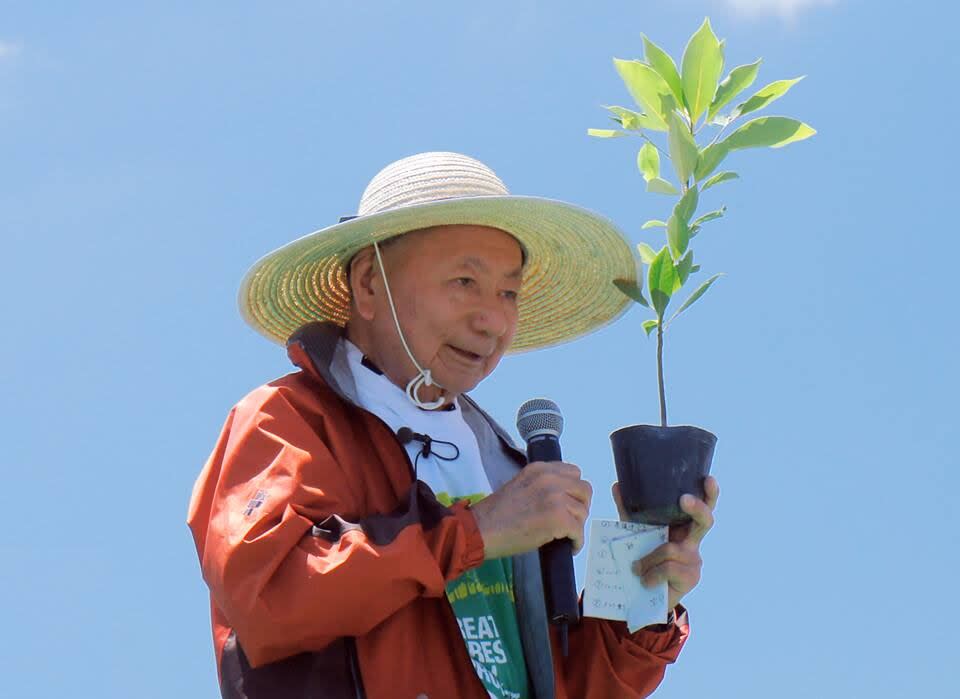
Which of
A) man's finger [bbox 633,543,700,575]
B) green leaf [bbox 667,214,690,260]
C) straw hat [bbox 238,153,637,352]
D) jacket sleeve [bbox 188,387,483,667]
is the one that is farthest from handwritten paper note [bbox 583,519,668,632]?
straw hat [bbox 238,153,637,352]

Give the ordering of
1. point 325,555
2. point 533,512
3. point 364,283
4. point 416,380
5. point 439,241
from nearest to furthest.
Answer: point 325,555 → point 533,512 → point 416,380 → point 439,241 → point 364,283

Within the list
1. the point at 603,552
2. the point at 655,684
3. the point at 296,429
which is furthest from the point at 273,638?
the point at 655,684

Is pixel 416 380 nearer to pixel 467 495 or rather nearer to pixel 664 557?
pixel 467 495

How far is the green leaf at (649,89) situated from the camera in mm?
5039

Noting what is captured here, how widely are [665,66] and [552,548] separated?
1.63 metres

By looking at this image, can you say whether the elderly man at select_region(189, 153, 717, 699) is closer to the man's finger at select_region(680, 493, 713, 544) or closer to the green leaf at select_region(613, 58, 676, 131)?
the man's finger at select_region(680, 493, 713, 544)

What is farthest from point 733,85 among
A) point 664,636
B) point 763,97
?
point 664,636

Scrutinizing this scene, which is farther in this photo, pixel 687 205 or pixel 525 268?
pixel 525 268

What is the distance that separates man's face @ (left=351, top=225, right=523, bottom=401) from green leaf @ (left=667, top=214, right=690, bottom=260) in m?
0.55

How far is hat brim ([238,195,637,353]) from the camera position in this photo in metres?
5.08

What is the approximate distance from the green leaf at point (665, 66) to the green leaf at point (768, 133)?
8.8 inches

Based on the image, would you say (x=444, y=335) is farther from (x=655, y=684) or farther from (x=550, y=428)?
(x=655, y=684)

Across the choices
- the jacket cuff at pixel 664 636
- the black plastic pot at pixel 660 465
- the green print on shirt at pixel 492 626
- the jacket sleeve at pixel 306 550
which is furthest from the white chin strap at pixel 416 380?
the jacket cuff at pixel 664 636

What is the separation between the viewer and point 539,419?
4.74 m
